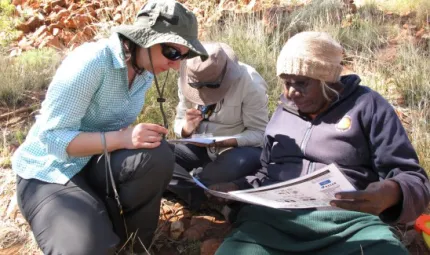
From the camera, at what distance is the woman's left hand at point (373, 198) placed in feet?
6.64

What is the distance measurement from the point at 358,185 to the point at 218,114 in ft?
3.83

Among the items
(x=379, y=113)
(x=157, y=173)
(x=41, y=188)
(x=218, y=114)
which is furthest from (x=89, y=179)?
(x=379, y=113)

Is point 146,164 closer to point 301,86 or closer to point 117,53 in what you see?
point 117,53

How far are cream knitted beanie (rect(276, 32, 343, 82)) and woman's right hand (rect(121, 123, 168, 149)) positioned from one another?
68cm

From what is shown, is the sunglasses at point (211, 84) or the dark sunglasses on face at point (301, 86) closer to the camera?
the dark sunglasses on face at point (301, 86)

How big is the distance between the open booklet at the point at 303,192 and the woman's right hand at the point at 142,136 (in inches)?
17.8

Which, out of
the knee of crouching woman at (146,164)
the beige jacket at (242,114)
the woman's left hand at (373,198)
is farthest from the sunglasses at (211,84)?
the woman's left hand at (373,198)

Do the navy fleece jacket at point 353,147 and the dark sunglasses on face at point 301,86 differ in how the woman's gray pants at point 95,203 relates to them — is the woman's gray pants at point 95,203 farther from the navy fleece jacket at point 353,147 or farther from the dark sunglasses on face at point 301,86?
the dark sunglasses on face at point 301,86

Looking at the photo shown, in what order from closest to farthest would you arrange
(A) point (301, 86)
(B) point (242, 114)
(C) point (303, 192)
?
(C) point (303, 192) < (A) point (301, 86) < (B) point (242, 114)

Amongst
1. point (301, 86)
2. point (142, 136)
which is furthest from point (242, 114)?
point (142, 136)

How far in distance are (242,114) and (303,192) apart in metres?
1.28

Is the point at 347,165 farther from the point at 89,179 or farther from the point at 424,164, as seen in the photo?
the point at 89,179

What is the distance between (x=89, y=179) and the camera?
2508mm

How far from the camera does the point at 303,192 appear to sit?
→ 2.06 meters
